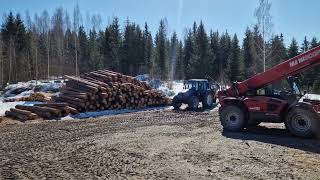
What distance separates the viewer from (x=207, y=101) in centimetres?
2389

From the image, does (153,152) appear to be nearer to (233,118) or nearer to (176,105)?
(233,118)

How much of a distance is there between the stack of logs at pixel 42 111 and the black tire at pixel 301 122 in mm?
11179

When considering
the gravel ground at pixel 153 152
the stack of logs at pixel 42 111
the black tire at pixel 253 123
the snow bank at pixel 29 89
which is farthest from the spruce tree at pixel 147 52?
the gravel ground at pixel 153 152

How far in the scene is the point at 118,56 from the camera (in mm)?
64000

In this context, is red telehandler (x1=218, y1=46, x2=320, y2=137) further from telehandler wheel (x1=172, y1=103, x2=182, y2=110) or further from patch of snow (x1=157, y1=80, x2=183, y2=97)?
patch of snow (x1=157, y1=80, x2=183, y2=97)

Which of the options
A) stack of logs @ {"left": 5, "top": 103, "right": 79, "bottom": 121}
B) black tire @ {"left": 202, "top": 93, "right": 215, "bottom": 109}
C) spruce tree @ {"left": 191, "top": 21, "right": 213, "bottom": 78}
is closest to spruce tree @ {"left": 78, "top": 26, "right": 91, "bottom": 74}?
spruce tree @ {"left": 191, "top": 21, "right": 213, "bottom": 78}

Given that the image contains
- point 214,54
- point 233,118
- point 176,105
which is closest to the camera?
point 233,118

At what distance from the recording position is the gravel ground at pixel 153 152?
8.46 m

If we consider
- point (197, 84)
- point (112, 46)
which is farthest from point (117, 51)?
point (197, 84)

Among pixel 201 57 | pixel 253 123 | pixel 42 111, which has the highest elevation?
pixel 201 57

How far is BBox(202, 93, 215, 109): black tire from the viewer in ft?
78.0

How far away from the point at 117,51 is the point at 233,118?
51.0 meters

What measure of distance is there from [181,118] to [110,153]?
8.48m

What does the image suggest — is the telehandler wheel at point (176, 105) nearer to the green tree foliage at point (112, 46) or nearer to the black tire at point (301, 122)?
the black tire at point (301, 122)
